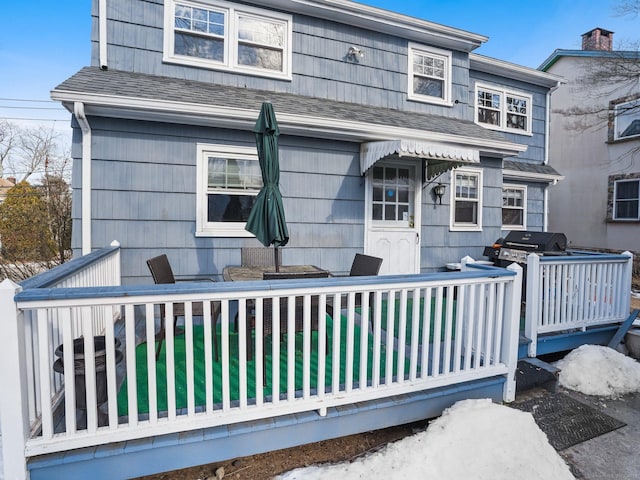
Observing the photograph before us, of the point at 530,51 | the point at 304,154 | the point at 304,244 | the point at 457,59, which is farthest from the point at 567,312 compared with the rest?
the point at 530,51

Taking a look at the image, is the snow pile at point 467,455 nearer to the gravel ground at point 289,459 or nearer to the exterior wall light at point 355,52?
the gravel ground at point 289,459

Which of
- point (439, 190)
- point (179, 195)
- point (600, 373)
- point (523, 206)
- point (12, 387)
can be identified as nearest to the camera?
point (12, 387)

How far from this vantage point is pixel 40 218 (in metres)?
7.00

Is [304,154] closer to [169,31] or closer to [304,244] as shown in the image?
[304,244]

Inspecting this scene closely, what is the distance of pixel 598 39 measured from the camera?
11500 millimetres

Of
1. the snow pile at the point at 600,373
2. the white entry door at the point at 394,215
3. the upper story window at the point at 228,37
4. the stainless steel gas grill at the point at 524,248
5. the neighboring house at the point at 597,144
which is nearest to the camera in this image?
the snow pile at the point at 600,373

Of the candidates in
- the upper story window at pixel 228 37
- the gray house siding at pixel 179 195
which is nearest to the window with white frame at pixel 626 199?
the gray house siding at pixel 179 195

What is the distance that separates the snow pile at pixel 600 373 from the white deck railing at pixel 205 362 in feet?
3.24

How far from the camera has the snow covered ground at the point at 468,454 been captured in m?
2.02

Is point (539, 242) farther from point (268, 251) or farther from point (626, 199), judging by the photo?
point (626, 199)

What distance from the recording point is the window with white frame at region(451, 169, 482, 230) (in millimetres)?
6117

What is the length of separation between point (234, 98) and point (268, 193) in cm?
198

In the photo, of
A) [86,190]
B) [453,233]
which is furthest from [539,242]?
[86,190]

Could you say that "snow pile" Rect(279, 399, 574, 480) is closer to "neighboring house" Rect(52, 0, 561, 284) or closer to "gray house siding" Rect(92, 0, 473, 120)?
"neighboring house" Rect(52, 0, 561, 284)
